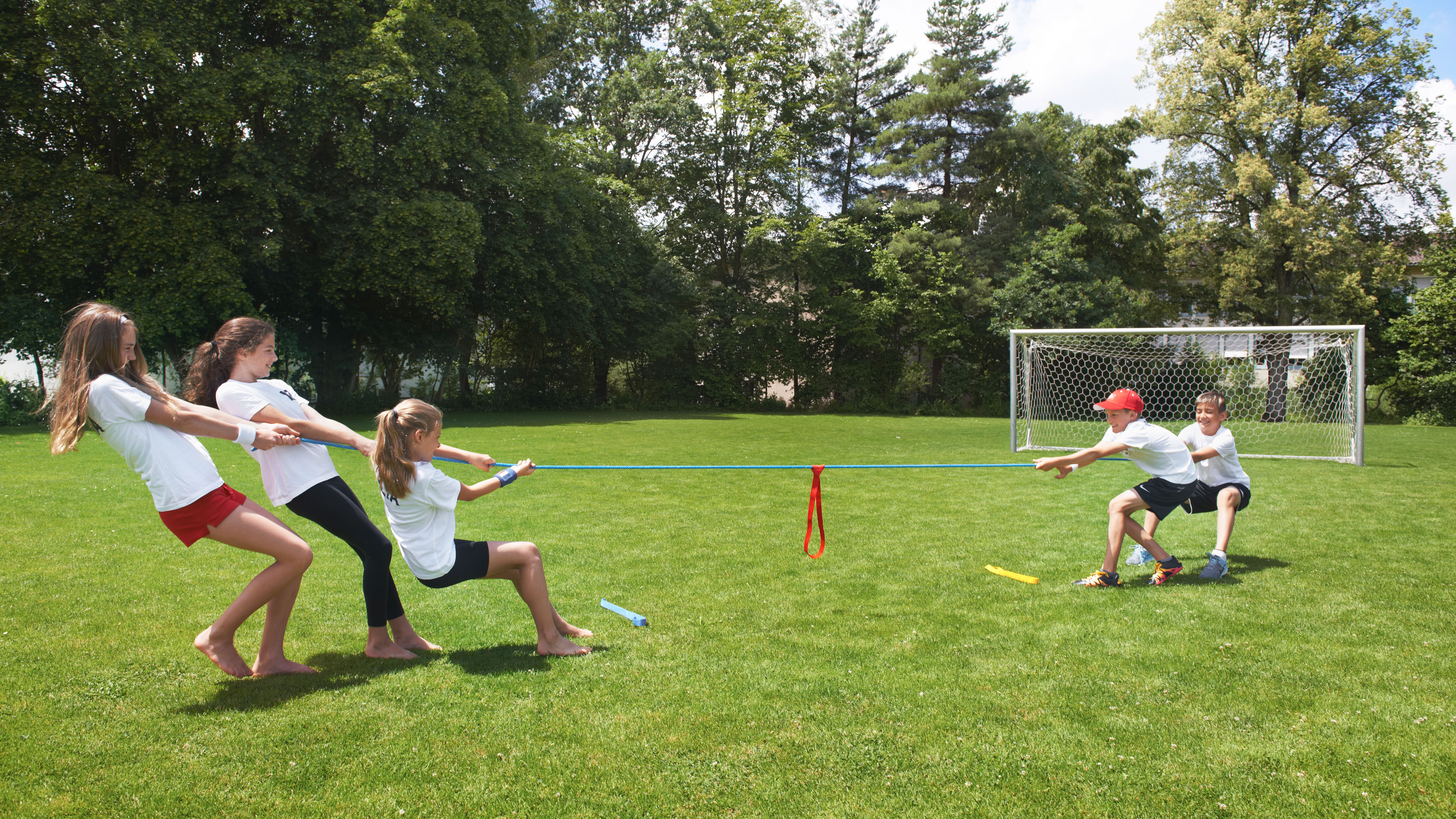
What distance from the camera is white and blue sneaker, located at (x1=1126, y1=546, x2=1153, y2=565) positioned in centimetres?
758

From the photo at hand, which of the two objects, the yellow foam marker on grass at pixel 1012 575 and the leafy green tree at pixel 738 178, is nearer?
the yellow foam marker on grass at pixel 1012 575

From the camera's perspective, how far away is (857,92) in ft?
124

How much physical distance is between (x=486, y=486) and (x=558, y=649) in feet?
3.45

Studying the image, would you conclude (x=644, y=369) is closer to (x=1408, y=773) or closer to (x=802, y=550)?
(x=802, y=550)

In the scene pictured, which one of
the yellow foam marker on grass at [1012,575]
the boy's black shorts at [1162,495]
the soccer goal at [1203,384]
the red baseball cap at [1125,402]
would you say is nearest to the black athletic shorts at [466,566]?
the yellow foam marker on grass at [1012,575]

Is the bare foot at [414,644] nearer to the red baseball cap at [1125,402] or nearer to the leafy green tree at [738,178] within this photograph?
the red baseball cap at [1125,402]

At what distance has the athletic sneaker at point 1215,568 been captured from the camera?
22.4 feet

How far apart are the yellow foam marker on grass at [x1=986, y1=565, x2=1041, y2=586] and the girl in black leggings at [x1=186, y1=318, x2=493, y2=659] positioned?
174 inches

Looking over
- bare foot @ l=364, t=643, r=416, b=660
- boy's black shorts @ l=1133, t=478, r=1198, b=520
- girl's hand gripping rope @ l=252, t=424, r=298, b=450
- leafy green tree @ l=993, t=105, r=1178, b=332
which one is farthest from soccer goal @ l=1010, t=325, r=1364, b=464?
girl's hand gripping rope @ l=252, t=424, r=298, b=450

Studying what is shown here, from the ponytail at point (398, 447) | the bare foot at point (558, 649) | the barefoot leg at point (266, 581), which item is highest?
the ponytail at point (398, 447)

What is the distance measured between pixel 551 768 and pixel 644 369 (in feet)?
104

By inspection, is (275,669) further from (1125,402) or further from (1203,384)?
(1203,384)

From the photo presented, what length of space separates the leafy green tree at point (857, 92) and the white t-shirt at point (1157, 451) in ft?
103

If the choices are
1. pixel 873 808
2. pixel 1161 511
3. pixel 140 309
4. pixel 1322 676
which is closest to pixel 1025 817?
pixel 873 808
